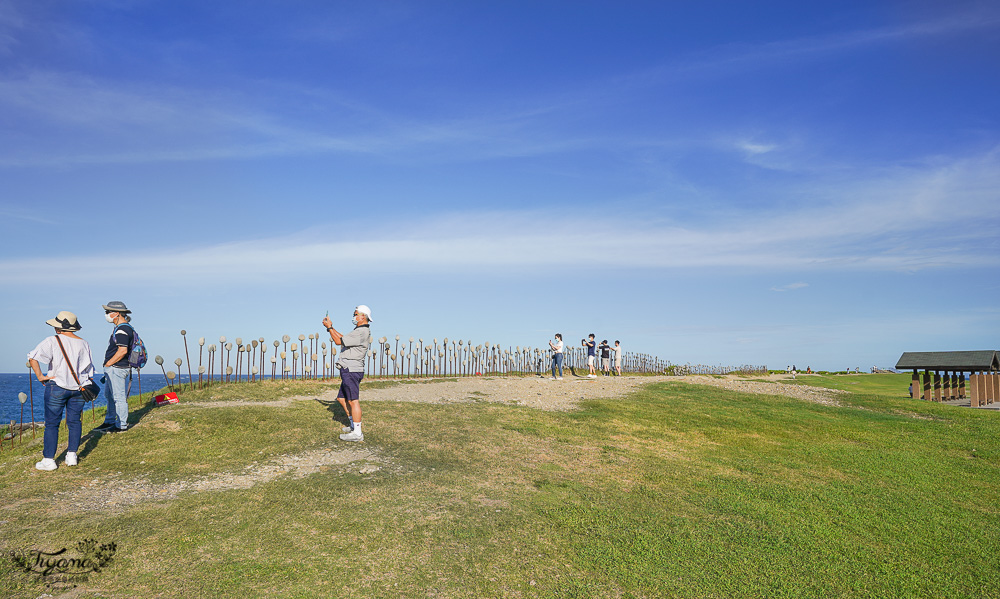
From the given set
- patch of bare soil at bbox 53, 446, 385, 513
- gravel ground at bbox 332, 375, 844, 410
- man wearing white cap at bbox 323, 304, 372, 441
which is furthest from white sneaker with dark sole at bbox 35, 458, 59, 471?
gravel ground at bbox 332, 375, 844, 410

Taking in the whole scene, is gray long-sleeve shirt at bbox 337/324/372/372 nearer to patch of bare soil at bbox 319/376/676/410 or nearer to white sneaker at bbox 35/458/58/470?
patch of bare soil at bbox 319/376/676/410

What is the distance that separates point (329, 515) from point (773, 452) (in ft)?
30.5

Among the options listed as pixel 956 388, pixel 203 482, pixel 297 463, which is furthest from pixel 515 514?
pixel 956 388

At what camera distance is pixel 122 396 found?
1055 cm

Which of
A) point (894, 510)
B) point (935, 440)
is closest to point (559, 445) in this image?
point (894, 510)

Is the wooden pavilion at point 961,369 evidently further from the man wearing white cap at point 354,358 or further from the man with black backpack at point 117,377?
the man with black backpack at point 117,377

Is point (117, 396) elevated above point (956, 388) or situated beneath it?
elevated above

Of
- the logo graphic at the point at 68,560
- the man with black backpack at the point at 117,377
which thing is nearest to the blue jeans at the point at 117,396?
the man with black backpack at the point at 117,377

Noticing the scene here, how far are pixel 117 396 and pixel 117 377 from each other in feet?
1.16

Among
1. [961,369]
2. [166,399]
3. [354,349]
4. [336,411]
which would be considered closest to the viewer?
[354,349]

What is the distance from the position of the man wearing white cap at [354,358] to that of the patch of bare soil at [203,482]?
66 cm

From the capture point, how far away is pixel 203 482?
8.45m

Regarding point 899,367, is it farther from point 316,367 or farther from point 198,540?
point 198,540

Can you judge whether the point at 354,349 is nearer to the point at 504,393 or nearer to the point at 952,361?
the point at 504,393
